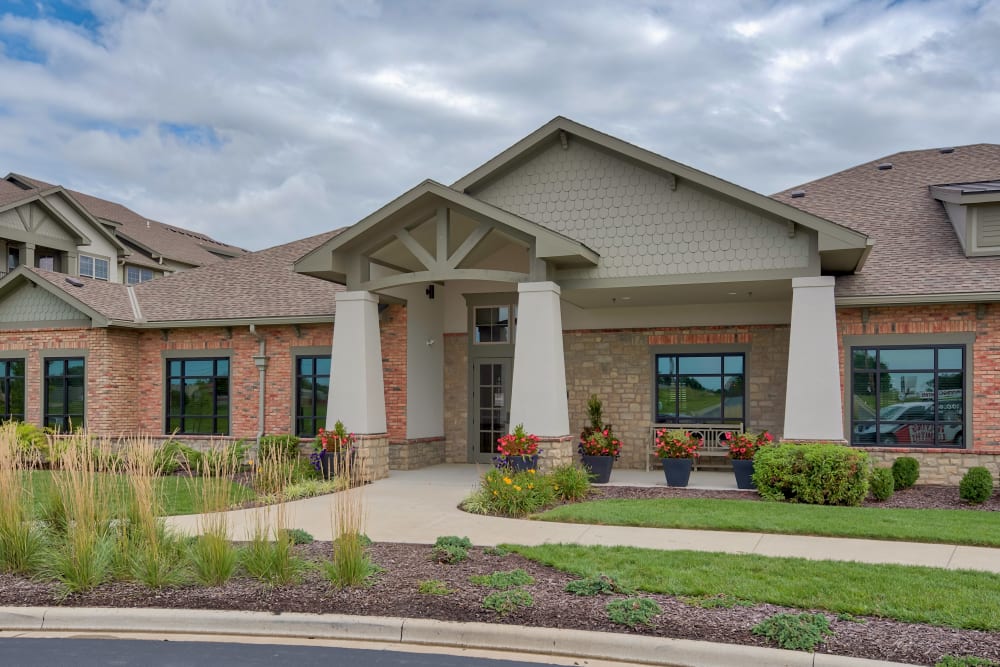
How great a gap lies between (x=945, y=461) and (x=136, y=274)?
1310 inches

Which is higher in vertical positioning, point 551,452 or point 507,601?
point 551,452

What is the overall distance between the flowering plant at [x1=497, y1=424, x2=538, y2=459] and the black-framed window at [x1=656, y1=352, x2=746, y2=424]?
4.42m

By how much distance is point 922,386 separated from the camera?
14570 millimetres

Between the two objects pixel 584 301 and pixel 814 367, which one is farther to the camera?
pixel 584 301

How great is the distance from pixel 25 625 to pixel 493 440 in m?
11.8

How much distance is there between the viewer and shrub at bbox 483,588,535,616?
6.50 metres

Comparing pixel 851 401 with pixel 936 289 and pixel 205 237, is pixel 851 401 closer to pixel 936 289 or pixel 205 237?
pixel 936 289

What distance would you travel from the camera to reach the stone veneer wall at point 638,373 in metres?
16.2

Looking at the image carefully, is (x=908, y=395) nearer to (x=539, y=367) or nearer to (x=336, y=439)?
(x=539, y=367)

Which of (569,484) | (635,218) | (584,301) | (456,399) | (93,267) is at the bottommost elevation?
(569,484)

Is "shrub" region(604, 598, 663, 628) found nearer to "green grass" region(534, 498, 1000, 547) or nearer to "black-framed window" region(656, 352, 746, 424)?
"green grass" region(534, 498, 1000, 547)

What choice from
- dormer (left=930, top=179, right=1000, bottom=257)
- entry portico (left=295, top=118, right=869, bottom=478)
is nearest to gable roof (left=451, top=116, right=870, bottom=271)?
entry portico (left=295, top=118, right=869, bottom=478)

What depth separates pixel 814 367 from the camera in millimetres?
13188

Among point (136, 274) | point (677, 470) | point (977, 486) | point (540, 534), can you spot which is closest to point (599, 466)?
point (677, 470)
